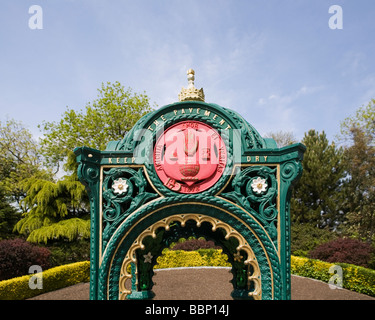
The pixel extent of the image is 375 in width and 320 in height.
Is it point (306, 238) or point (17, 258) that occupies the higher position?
point (17, 258)

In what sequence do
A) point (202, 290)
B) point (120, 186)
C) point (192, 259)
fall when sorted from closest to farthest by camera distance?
point (120, 186)
point (202, 290)
point (192, 259)

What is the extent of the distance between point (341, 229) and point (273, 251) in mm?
18077

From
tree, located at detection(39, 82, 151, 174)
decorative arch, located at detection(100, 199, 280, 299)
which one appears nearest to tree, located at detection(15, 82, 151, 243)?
tree, located at detection(39, 82, 151, 174)

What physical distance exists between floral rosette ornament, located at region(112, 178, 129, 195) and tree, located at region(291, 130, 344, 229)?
1759cm

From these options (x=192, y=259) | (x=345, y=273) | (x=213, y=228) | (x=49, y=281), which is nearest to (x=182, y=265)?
(x=192, y=259)

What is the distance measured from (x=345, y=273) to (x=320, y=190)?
9396 mm

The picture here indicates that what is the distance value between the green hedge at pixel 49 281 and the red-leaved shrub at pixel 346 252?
11046 millimetres

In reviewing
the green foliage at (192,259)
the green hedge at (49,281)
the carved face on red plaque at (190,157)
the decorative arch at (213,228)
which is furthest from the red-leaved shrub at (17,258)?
the carved face on red plaque at (190,157)

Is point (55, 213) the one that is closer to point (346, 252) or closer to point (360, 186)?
point (346, 252)

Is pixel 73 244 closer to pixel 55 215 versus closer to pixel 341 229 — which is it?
pixel 55 215

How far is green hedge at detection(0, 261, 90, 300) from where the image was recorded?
352 inches

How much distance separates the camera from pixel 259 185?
3.31m

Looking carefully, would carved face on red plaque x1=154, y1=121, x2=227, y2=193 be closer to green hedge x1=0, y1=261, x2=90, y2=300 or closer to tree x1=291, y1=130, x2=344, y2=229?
green hedge x1=0, y1=261, x2=90, y2=300
